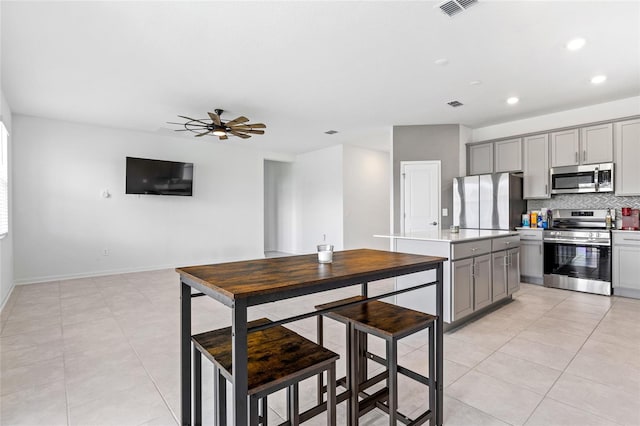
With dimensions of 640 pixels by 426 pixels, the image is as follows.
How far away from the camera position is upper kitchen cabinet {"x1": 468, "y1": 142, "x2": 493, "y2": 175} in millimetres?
5652

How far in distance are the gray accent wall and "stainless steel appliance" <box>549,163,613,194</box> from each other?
1465mm

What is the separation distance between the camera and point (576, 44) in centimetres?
305

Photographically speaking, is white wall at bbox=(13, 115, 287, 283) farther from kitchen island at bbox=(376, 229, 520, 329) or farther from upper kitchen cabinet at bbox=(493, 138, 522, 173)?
upper kitchen cabinet at bbox=(493, 138, 522, 173)

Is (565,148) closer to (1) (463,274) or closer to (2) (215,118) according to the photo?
(1) (463,274)

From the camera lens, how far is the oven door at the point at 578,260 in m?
4.33

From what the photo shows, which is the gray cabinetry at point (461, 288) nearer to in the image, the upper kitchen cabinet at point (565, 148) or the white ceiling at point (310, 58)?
the white ceiling at point (310, 58)

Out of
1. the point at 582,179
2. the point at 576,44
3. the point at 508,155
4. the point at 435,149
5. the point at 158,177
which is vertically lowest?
the point at 582,179

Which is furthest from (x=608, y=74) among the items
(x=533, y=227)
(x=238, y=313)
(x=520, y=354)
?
(x=238, y=313)

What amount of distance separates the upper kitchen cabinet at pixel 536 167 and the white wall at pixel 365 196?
129 inches

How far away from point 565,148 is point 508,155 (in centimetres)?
78

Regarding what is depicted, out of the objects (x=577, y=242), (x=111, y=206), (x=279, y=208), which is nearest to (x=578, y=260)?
(x=577, y=242)

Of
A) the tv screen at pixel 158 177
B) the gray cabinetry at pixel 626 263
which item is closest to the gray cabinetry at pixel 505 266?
the gray cabinetry at pixel 626 263

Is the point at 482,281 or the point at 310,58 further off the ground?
the point at 310,58

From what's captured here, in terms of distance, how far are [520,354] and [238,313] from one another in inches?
99.3
